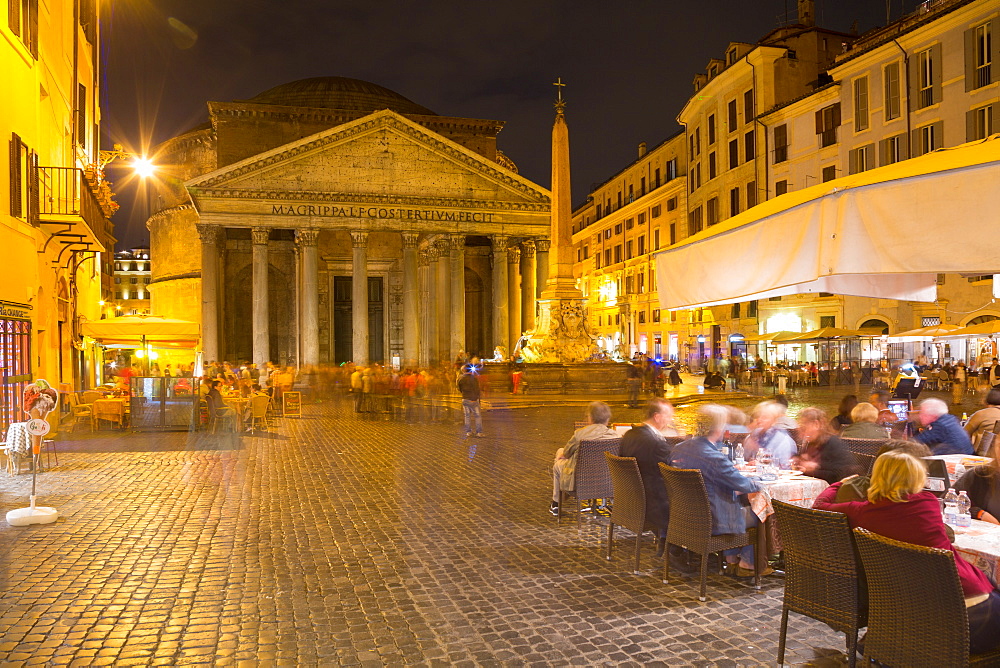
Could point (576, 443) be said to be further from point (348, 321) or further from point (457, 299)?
point (348, 321)

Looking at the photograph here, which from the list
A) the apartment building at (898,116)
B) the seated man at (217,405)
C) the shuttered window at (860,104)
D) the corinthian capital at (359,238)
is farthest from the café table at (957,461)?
the corinthian capital at (359,238)

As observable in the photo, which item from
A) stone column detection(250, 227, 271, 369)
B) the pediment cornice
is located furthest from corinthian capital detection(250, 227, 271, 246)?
the pediment cornice

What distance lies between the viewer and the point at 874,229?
3.26 m

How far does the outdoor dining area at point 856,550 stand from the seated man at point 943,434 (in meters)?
0.65

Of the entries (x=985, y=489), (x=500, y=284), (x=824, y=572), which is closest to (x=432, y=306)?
(x=500, y=284)

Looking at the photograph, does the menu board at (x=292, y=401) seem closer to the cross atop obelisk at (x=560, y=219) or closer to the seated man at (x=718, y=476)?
the cross atop obelisk at (x=560, y=219)

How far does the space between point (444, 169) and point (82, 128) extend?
47.7 ft

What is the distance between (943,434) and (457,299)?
25.0 m

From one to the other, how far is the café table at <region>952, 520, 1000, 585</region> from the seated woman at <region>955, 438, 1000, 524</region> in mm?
399

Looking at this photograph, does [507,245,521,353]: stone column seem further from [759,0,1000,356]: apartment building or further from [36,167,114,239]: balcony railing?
[36,167,114,239]: balcony railing

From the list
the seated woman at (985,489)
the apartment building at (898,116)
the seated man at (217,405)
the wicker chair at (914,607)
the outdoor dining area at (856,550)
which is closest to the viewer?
the wicker chair at (914,607)

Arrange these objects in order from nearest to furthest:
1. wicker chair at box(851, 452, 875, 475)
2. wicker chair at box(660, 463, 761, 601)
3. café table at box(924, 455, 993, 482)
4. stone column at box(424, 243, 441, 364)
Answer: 1. wicker chair at box(660, 463, 761, 601)
2. café table at box(924, 455, 993, 482)
3. wicker chair at box(851, 452, 875, 475)
4. stone column at box(424, 243, 441, 364)

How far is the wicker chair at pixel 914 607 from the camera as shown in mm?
2857

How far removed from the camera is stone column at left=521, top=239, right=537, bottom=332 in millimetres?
31875
